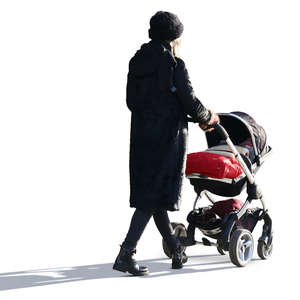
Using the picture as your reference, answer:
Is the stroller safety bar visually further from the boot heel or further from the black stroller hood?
the boot heel

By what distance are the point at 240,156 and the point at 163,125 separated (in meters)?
0.93

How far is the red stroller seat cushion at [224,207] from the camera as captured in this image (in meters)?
8.06

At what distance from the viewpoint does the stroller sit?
301 inches

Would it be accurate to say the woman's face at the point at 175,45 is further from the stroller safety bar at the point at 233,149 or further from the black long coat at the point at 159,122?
the stroller safety bar at the point at 233,149

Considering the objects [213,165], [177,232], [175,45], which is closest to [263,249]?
[177,232]

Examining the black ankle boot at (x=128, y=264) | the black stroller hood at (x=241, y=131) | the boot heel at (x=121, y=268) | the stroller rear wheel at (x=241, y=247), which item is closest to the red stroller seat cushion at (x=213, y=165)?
the black stroller hood at (x=241, y=131)

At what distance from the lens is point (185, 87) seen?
7.02 metres

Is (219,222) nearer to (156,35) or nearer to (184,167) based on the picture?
(184,167)

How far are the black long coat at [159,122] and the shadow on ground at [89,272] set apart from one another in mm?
671

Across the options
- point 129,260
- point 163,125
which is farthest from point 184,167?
point 129,260

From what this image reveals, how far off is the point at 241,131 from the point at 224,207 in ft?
2.55

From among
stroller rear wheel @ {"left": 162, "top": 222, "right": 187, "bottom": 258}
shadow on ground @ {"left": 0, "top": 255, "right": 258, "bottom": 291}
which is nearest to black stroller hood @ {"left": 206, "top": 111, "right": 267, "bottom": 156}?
stroller rear wheel @ {"left": 162, "top": 222, "right": 187, "bottom": 258}

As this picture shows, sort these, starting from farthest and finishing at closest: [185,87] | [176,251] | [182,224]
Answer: [182,224], [176,251], [185,87]

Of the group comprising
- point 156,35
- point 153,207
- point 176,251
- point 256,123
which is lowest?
point 176,251
